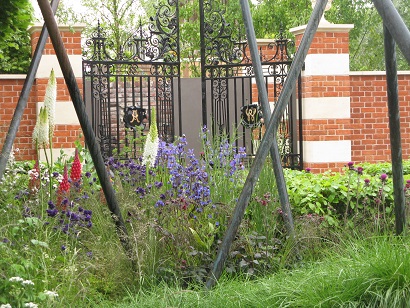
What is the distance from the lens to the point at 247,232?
5711 mm

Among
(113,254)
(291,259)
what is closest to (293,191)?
(291,259)

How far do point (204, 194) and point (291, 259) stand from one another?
0.88m

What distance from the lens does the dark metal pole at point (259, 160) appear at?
452 cm

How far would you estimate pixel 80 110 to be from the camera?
4.50 m

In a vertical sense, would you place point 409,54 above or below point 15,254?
above

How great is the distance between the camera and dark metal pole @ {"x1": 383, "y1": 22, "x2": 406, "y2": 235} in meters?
4.76

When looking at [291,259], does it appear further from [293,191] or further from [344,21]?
[344,21]

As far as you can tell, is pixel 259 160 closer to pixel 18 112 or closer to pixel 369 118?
pixel 18 112

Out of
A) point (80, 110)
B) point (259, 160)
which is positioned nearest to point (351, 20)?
point (259, 160)

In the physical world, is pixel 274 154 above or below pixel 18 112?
below

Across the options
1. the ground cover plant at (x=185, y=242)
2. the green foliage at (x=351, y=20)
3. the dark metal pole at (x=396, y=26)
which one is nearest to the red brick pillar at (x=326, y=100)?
the ground cover plant at (x=185, y=242)

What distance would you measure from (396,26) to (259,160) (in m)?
1.41

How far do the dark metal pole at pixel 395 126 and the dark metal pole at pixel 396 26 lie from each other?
3.66 ft

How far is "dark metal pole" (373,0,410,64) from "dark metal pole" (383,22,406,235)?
112 centimetres
